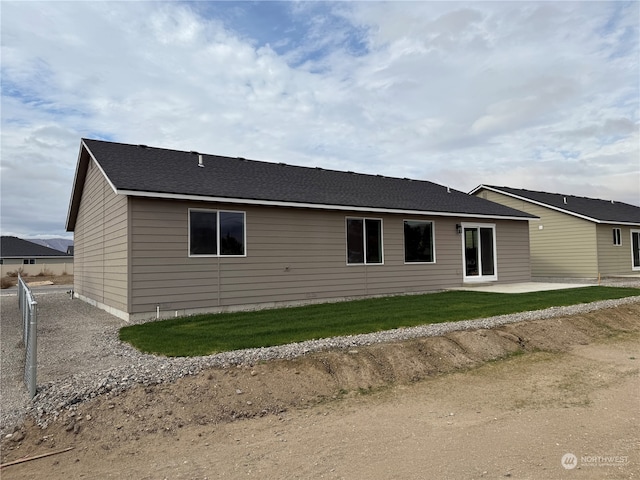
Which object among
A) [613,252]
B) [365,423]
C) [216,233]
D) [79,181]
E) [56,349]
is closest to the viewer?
[365,423]

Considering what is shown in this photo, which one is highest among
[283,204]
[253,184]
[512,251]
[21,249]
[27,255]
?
[253,184]

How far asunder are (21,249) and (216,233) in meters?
53.1

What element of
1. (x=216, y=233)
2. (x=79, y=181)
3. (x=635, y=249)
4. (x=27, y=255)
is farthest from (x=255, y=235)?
(x=27, y=255)

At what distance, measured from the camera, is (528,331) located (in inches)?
327

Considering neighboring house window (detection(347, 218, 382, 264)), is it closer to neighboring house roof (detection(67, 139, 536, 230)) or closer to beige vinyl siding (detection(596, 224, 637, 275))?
neighboring house roof (detection(67, 139, 536, 230))

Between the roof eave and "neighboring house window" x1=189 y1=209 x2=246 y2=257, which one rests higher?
the roof eave

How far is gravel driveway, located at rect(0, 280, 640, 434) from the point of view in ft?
16.2

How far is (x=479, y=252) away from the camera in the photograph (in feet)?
53.3

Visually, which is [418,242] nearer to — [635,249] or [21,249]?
[635,249]

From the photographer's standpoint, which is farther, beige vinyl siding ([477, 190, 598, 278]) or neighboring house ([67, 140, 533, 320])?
beige vinyl siding ([477, 190, 598, 278])

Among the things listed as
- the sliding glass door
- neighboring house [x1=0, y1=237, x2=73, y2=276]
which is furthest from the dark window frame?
neighboring house [x1=0, y1=237, x2=73, y2=276]

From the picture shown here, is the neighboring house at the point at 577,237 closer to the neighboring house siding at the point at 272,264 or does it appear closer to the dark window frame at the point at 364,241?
the neighboring house siding at the point at 272,264

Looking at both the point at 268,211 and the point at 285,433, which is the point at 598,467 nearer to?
the point at 285,433

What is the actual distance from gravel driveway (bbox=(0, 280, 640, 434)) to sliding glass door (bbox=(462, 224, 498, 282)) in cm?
569
